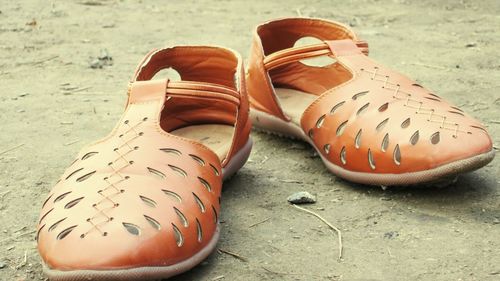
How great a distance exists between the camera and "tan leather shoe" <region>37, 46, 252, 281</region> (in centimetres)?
141

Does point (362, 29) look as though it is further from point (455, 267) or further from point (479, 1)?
point (455, 267)

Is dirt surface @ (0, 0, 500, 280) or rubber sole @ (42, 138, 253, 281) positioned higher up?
rubber sole @ (42, 138, 253, 281)

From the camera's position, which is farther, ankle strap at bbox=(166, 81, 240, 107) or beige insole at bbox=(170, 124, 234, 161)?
beige insole at bbox=(170, 124, 234, 161)

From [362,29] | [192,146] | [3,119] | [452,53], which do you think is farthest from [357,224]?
[362,29]

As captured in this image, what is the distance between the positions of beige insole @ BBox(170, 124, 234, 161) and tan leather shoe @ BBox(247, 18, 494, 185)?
0.59 feet

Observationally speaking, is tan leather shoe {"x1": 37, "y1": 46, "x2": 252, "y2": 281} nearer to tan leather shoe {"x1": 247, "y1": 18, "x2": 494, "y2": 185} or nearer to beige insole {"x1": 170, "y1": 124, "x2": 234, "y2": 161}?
beige insole {"x1": 170, "y1": 124, "x2": 234, "y2": 161}

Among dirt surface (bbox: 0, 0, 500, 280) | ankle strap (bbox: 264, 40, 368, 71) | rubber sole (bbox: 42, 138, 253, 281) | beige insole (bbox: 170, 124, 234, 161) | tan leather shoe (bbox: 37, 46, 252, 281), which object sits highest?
ankle strap (bbox: 264, 40, 368, 71)

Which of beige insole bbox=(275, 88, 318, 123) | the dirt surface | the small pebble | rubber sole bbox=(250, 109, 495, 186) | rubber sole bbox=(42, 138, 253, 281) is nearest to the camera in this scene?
rubber sole bbox=(42, 138, 253, 281)

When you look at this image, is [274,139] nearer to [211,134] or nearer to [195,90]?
[211,134]

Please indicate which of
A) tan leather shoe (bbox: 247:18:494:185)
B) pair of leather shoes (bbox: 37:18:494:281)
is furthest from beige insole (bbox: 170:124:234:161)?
tan leather shoe (bbox: 247:18:494:185)

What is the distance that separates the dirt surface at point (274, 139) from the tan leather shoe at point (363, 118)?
8cm

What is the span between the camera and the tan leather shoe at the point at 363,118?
1806mm

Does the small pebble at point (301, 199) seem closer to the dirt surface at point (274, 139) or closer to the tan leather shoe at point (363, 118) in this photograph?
the dirt surface at point (274, 139)

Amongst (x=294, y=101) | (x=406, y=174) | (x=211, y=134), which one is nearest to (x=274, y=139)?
(x=294, y=101)
